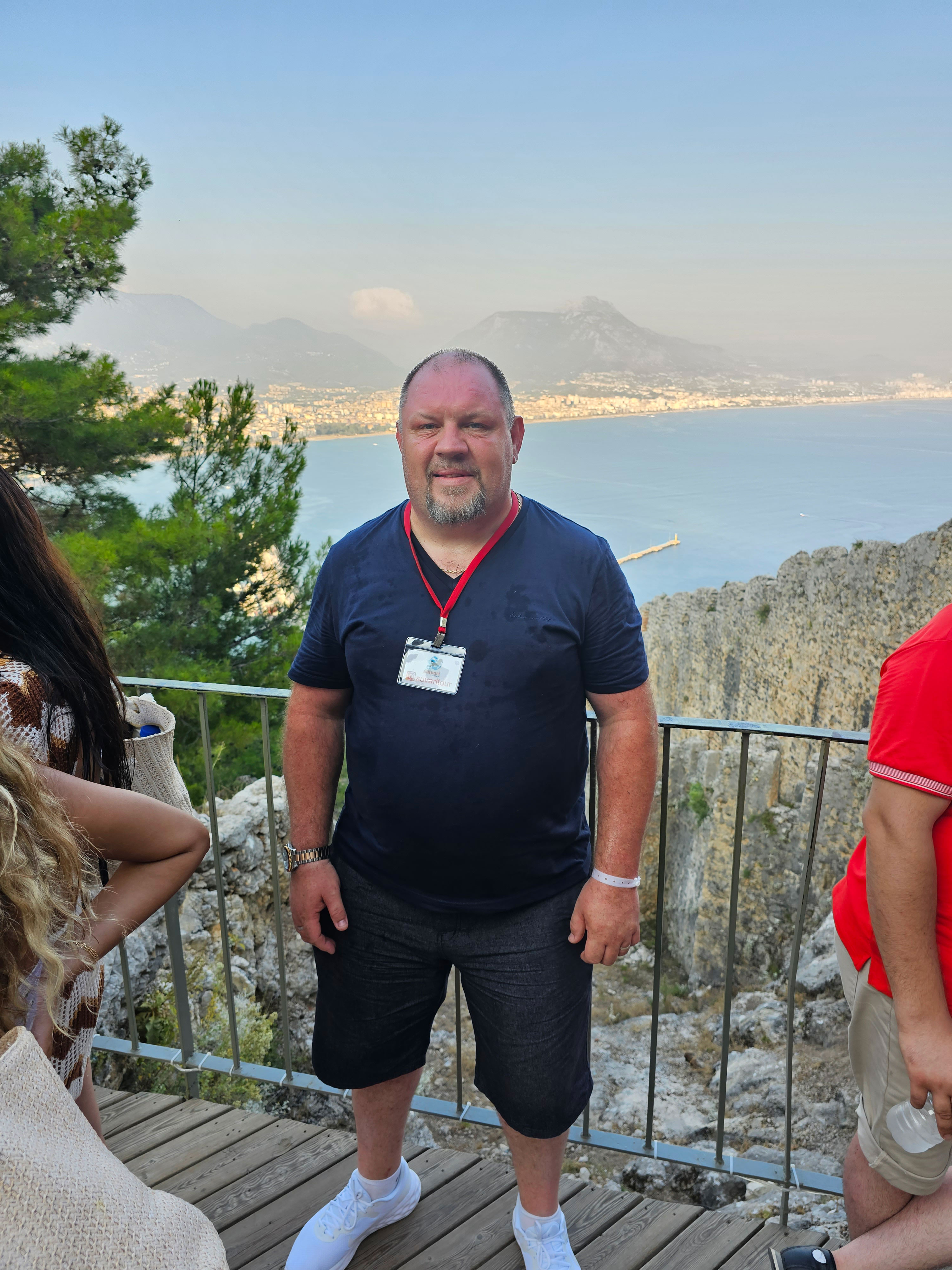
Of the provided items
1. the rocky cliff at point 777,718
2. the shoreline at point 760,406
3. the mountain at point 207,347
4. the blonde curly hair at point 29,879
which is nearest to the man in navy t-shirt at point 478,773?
the blonde curly hair at point 29,879

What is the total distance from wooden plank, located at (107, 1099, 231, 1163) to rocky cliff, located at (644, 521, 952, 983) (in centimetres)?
1391

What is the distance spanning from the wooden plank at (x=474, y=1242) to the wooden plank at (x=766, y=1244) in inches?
12.8

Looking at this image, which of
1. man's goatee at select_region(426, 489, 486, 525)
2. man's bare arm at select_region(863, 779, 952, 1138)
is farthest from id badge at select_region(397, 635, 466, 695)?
man's bare arm at select_region(863, 779, 952, 1138)

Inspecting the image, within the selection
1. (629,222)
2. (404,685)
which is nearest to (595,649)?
(404,685)

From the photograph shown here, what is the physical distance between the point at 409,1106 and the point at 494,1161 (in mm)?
255

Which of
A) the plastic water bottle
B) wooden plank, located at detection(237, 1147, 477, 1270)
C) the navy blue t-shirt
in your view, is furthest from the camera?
wooden plank, located at detection(237, 1147, 477, 1270)

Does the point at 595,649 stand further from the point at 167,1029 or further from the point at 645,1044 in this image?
the point at 645,1044

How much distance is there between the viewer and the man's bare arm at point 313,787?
1.44 metres

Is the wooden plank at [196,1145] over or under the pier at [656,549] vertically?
over

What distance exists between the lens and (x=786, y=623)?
65.8 ft

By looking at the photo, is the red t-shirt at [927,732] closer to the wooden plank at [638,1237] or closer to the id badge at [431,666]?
the id badge at [431,666]

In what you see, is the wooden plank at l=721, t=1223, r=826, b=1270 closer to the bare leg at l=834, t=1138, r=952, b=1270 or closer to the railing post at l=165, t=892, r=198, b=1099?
the bare leg at l=834, t=1138, r=952, b=1270

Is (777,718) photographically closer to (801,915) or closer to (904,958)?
(801,915)

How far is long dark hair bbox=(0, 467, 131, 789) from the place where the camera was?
0.98m
